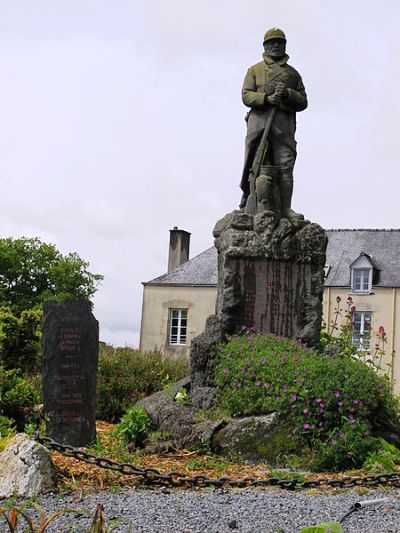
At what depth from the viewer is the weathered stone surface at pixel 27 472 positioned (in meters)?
5.68

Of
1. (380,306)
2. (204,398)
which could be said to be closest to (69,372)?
(204,398)

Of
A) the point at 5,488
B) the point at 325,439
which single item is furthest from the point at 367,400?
the point at 5,488

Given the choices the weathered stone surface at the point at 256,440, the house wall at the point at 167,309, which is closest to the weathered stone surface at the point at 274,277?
the weathered stone surface at the point at 256,440

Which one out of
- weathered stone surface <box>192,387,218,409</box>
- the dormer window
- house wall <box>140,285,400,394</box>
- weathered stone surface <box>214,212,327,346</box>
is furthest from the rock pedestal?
the dormer window

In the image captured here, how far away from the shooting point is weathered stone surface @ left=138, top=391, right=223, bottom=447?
8016mm

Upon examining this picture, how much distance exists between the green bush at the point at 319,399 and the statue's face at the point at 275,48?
4.44 metres

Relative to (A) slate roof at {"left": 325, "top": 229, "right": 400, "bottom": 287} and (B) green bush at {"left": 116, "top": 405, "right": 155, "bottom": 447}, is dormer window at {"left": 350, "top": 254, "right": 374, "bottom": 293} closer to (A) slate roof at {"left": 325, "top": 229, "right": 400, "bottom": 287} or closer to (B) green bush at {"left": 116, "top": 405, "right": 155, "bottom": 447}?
(A) slate roof at {"left": 325, "top": 229, "right": 400, "bottom": 287}

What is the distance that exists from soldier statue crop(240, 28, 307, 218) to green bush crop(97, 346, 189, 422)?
3.74m

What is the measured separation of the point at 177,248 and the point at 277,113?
24.5 meters

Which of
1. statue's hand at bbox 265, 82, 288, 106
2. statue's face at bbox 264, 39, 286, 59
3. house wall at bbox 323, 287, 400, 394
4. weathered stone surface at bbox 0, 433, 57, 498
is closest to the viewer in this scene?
weathered stone surface at bbox 0, 433, 57, 498

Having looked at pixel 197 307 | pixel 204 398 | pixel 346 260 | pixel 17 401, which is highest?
pixel 346 260

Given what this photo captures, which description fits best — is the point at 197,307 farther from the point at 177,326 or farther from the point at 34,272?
the point at 34,272

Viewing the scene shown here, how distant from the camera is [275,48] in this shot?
11.0m

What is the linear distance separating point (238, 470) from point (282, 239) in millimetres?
3785
